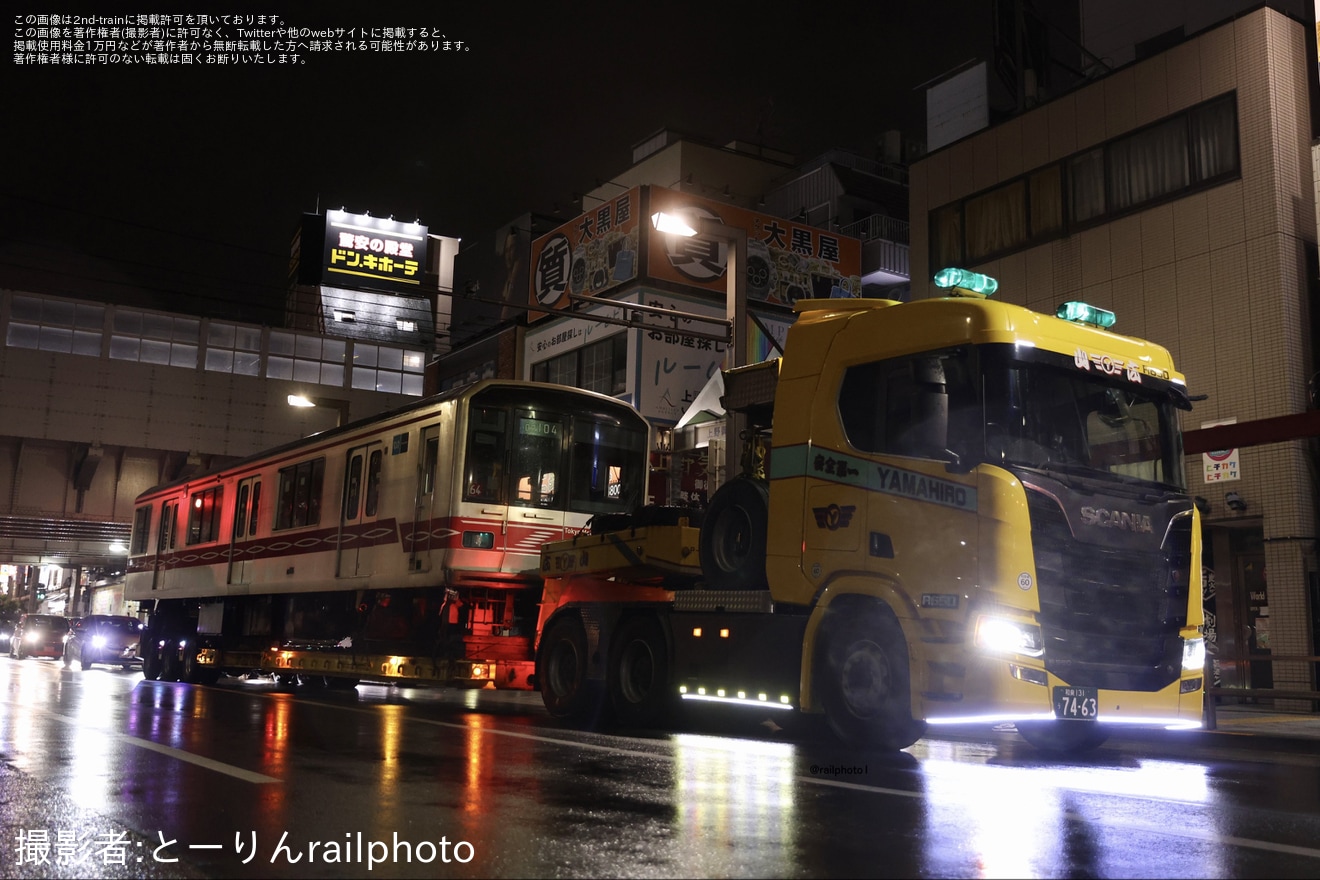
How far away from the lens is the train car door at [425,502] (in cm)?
1506

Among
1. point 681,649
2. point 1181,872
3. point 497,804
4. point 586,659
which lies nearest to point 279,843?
point 497,804

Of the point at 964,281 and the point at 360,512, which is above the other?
the point at 964,281

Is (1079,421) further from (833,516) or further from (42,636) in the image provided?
(42,636)

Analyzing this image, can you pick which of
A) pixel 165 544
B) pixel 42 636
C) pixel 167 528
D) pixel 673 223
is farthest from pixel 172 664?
pixel 42 636

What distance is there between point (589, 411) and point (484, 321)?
34.8 meters

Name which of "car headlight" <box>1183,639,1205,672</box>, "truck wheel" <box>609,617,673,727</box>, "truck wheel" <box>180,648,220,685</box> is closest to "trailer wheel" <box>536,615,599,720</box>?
"truck wheel" <box>609,617,673,727</box>

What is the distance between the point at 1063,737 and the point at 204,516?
17682 mm

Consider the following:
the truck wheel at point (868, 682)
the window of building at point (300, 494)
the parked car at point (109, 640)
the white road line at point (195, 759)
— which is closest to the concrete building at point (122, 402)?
the parked car at point (109, 640)

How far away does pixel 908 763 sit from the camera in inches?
345

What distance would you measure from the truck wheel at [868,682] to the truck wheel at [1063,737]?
5.14 ft

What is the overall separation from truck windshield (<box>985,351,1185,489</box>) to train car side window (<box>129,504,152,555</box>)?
22.1 metres

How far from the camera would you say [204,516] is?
22.9m

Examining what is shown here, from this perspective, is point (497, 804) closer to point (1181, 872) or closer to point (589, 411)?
point (1181, 872)

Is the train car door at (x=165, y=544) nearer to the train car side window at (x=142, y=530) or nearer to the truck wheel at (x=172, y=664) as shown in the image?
the train car side window at (x=142, y=530)
